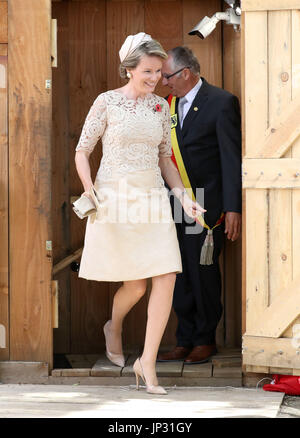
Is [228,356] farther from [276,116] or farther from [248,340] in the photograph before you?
[276,116]

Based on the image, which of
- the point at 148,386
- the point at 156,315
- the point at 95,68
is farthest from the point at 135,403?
the point at 95,68

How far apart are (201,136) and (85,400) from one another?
170 cm

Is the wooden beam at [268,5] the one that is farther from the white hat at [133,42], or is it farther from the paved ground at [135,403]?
the paved ground at [135,403]

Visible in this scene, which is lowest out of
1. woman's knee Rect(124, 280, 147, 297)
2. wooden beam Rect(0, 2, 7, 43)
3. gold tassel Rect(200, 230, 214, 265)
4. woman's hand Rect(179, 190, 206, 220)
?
woman's knee Rect(124, 280, 147, 297)

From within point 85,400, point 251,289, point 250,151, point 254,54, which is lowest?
point 85,400

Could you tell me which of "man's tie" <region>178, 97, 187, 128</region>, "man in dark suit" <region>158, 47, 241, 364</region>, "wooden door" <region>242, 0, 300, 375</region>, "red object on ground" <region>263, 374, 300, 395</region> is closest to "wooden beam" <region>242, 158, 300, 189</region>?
"wooden door" <region>242, 0, 300, 375</region>

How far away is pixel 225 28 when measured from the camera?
5453 millimetres

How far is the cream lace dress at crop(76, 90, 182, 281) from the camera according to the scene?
4344 mm

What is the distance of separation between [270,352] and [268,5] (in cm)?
176

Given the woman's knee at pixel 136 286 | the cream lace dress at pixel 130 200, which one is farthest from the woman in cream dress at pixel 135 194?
the woman's knee at pixel 136 286

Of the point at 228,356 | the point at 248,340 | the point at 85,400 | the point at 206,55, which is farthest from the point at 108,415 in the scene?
the point at 206,55

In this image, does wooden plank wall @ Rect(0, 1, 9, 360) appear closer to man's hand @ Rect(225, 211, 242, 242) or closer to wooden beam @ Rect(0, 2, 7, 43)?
wooden beam @ Rect(0, 2, 7, 43)

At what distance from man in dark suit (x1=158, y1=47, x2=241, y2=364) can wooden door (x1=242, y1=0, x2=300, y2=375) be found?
0.52 m

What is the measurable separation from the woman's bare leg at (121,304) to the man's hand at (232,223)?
2.07 feet
